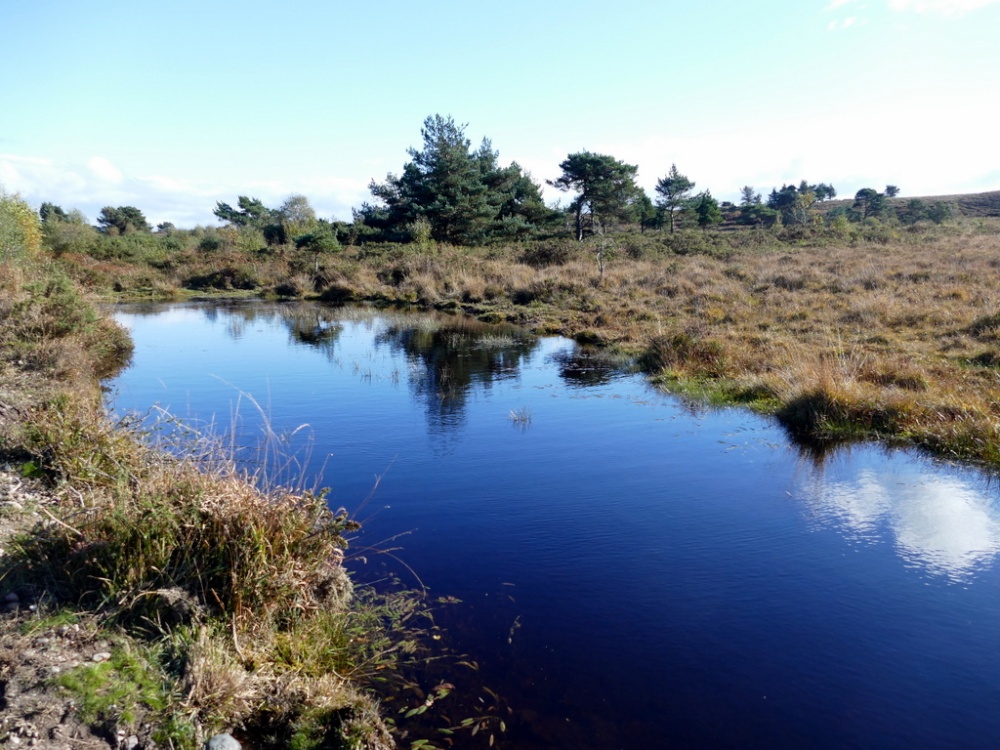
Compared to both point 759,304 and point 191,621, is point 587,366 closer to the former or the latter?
point 759,304

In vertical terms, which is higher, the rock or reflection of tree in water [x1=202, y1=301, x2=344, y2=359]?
reflection of tree in water [x1=202, y1=301, x2=344, y2=359]

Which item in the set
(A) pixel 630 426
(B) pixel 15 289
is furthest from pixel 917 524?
(B) pixel 15 289

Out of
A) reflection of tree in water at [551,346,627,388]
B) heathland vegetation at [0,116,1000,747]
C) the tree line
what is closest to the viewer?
heathland vegetation at [0,116,1000,747]

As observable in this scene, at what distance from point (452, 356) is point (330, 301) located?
62.3 feet

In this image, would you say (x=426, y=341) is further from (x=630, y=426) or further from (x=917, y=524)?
(x=917, y=524)

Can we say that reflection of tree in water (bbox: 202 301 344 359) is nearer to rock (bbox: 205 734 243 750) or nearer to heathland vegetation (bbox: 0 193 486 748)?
A: heathland vegetation (bbox: 0 193 486 748)

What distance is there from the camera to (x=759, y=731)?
4398 millimetres

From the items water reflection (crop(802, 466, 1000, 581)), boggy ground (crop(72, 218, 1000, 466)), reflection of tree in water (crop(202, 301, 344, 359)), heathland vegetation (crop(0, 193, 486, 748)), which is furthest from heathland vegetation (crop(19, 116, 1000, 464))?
heathland vegetation (crop(0, 193, 486, 748))

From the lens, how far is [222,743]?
3824 millimetres

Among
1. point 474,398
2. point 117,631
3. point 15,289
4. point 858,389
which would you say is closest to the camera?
point 117,631

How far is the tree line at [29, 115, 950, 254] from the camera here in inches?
1859

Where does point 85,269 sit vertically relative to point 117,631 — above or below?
above

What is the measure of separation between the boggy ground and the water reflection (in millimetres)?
1275

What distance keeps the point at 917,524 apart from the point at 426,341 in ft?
51.9
